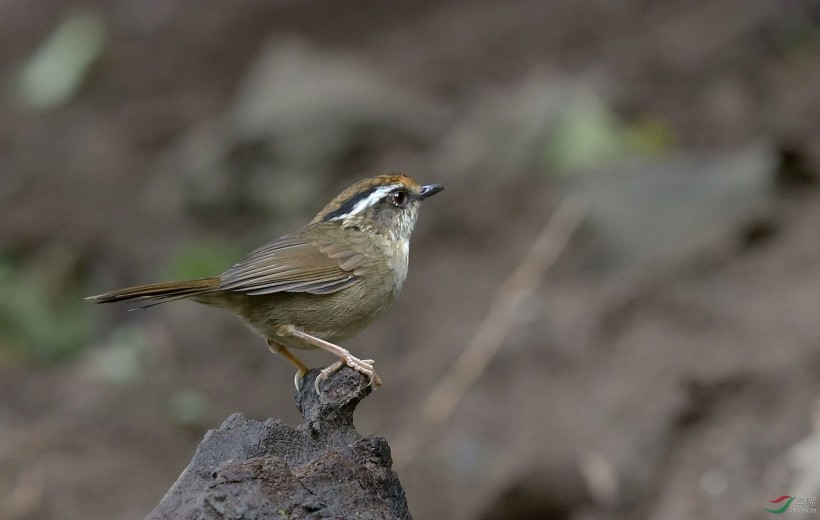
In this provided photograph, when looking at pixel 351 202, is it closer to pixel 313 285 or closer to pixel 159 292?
pixel 313 285

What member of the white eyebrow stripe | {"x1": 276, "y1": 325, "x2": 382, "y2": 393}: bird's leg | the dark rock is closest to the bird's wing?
the white eyebrow stripe

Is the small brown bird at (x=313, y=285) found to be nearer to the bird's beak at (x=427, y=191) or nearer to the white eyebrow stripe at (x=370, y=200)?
the white eyebrow stripe at (x=370, y=200)

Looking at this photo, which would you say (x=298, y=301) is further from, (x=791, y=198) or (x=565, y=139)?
(x=565, y=139)

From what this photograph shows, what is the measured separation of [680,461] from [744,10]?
6.69 meters

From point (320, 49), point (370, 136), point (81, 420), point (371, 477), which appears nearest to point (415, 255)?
point (370, 136)

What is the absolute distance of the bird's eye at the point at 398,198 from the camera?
224 inches

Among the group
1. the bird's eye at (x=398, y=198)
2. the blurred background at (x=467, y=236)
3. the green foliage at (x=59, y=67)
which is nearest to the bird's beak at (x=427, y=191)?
the bird's eye at (x=398, y=198)

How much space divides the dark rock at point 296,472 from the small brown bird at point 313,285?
0.72m

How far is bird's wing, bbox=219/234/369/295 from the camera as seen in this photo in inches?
197

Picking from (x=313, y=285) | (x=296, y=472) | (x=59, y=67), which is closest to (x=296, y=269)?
(x=313, y=285)

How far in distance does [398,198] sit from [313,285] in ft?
2.76

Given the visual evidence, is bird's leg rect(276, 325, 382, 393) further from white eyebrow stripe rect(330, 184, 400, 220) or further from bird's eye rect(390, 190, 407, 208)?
bird's eye rect(390, 190, 407, 208)

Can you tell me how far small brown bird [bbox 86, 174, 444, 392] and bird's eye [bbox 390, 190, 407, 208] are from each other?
11cm

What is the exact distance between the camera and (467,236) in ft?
32.4
